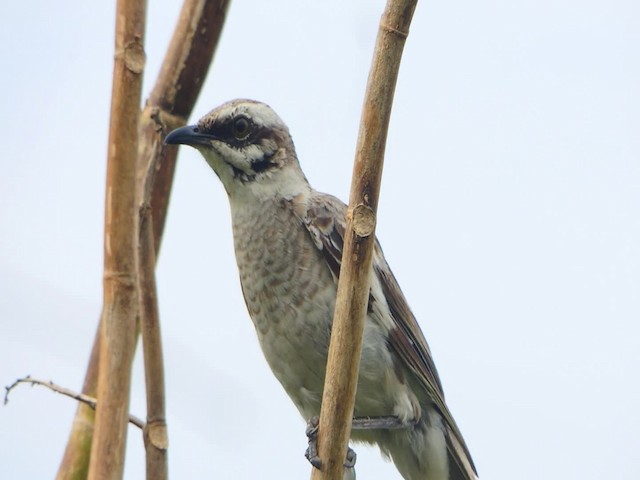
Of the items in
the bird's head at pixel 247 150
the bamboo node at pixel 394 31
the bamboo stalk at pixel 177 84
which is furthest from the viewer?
the bird's head at pixel 247 150

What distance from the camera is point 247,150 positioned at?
5.46 metres

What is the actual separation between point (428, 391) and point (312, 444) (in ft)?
4.41

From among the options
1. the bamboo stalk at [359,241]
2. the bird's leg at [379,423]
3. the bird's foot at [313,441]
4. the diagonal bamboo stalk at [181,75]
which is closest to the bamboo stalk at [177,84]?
the diagonal bamboo stalk at [181,75]

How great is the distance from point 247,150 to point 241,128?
0.12 m

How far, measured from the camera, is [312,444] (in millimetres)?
4160

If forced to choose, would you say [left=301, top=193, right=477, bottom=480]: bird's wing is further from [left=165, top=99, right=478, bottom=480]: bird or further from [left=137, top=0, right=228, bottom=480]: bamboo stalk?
[left=137, top=0, right=228, bottom=480]: bamboo stalk

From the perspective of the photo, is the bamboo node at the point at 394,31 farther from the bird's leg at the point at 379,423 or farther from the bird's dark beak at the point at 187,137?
the bird's leg at the point at 379,423

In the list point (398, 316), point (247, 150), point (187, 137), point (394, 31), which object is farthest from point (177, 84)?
point (394, 31)

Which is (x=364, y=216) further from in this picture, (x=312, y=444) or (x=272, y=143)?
(x=272, y=143)

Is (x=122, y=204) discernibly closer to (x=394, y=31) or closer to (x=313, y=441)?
(x=394, y=31)

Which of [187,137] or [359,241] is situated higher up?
[187,137]

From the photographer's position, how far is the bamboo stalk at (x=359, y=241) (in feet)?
9.98

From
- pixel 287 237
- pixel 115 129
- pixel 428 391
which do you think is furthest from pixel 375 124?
pixel 428 391

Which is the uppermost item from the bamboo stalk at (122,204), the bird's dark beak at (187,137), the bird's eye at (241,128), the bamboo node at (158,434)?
the bird's eye at (241,128)
